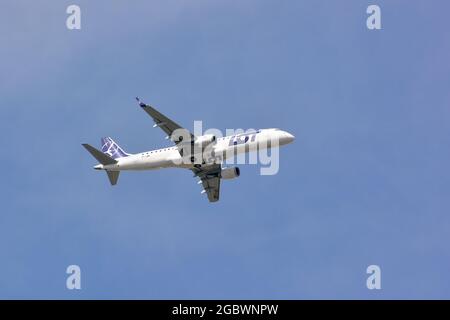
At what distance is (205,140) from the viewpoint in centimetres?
8812

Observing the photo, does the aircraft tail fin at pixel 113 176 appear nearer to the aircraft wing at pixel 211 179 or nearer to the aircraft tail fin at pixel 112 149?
the aircraft tail fin at pixel 112 149

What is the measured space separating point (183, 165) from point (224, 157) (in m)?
4.96

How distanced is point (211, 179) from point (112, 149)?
1309cm

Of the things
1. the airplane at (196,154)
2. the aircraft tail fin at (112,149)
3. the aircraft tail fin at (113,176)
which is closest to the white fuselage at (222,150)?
the airplane at (196,154)

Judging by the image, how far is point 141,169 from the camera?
93000 millimetres

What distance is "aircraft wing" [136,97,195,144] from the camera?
85.0 metres

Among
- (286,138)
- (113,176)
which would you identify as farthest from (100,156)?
(286,138)

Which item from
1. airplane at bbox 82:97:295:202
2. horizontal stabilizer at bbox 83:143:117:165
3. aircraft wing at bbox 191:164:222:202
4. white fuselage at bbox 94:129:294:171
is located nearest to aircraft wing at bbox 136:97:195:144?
airplane at bbox 82:97:295:202

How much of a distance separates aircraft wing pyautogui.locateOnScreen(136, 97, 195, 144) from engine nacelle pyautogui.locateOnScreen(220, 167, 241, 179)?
24.4 ft

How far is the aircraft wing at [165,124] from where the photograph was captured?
3346 inches

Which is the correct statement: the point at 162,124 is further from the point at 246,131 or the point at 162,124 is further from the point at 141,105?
the point at 246,131

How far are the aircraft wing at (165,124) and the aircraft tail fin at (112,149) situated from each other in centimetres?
1146

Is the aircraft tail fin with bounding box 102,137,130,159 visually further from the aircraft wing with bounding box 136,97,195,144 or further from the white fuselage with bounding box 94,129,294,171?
the aircraft wing with bounding box 136,97,195,144

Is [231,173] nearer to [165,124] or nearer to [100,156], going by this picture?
[165,124]
